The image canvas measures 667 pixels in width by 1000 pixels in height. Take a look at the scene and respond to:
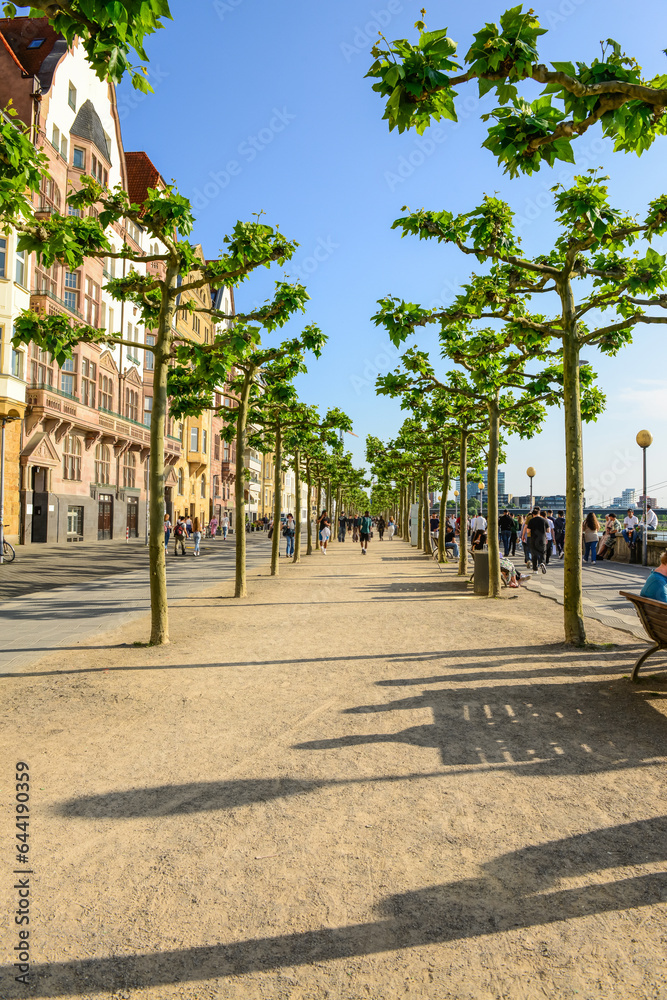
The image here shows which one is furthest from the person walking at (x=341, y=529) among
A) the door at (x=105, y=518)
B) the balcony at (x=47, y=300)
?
the balcony at (x=47, y=300)

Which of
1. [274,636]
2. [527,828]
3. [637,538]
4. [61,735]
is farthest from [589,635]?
[637,538]

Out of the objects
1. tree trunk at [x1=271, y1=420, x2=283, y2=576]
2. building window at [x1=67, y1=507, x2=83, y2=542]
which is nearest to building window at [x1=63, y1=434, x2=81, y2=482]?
building window at [x1=67, y1=507, x2=83, y2=542]

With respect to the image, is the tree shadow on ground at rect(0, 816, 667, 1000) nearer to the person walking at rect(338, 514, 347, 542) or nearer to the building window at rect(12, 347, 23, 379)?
the building window at rect(12, 347, 23, 379)

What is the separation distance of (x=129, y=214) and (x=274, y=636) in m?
6.13

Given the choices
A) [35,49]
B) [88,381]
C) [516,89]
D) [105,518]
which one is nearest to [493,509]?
[516,89]

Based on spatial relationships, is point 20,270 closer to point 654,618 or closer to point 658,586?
point 658,586

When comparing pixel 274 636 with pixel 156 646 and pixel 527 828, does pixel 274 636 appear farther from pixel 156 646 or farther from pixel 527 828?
pixel 527 828

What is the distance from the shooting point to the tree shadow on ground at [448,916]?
2773mm

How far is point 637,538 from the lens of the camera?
90.1ft

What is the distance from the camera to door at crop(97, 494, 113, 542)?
42.9 metres

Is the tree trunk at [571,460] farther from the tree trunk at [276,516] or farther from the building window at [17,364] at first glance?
the building window at [17,364]

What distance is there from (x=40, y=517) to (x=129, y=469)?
44.8 ft

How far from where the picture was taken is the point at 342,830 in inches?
157

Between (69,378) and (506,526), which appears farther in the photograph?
(69,378)
